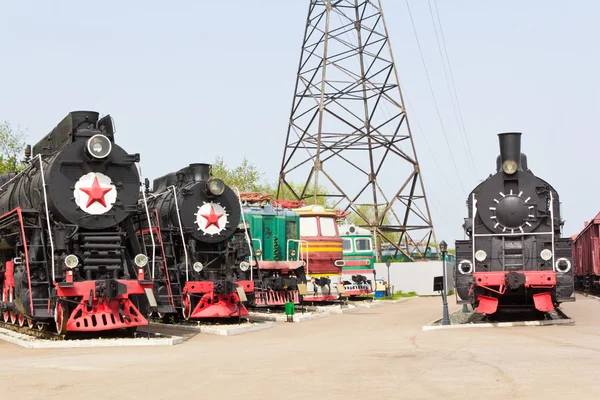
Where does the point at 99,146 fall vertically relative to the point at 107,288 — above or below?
above

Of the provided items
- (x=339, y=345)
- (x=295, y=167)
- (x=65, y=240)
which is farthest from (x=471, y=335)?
(x=295, y=167)

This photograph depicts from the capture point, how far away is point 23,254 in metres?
16.4

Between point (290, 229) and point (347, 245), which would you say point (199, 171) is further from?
point (347, 245)

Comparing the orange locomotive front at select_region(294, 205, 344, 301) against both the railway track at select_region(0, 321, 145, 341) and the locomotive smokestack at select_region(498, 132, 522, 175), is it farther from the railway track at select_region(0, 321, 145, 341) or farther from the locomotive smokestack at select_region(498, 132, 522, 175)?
the railway track at select_region(0, 321, 145, 341)

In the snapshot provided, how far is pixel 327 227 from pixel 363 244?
6590 mm

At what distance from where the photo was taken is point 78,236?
16562 millimetres

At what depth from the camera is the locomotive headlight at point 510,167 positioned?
19328 millimetres

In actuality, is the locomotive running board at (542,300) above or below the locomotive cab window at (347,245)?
below

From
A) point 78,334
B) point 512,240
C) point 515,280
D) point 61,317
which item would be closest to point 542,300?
point 515,280

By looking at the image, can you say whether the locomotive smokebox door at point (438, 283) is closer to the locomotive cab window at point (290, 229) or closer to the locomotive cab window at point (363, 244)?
the locomotive cab window at point (290, 229)

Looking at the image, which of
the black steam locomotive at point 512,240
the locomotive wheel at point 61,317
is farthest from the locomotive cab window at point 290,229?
the locomotive wheel at point 61,317

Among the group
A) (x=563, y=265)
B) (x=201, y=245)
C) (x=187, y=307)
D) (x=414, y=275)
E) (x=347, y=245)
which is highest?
(x=201, y=245)

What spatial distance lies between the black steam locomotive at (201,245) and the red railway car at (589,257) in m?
18.3

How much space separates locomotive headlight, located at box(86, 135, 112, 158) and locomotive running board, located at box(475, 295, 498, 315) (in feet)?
28.9
